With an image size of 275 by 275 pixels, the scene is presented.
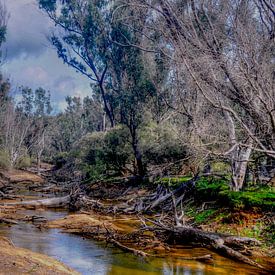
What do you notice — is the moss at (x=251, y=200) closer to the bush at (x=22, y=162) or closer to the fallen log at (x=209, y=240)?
the fallen log at (x=209, y=240)

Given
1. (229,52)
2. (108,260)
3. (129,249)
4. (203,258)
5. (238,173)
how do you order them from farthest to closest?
(238,173) < (229,52) < (129,249) < (203,258) < (108,260)

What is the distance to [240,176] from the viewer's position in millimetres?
18922

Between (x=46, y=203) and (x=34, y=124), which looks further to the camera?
(x=34, y=124)

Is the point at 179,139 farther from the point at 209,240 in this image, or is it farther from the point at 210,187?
the point at 209,240

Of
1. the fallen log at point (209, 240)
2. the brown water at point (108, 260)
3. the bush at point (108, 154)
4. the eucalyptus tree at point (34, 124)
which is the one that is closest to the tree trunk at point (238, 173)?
the fallen log at point (209, 240)

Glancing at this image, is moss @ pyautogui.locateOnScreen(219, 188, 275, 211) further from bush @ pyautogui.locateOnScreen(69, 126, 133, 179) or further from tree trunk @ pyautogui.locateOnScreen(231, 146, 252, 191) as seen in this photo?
bush @ pyautogui.locateOnScreen(69, 126, 133, 179)

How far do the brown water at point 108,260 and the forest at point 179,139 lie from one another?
164 mm

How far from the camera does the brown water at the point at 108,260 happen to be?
10445mm

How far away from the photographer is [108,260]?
443 inches

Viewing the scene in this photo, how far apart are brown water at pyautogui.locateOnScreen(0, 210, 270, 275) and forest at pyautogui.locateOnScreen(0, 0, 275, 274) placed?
6.4 inches

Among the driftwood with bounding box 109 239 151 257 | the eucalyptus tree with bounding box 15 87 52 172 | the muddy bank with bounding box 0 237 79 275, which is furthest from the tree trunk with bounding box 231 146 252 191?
the eucalyptus tree with bounding box 15 87 52 172

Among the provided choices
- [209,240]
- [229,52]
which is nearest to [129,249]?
[209,240]

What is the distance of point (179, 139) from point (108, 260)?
28.6 ft

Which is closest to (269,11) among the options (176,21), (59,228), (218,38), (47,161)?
(218,38)
